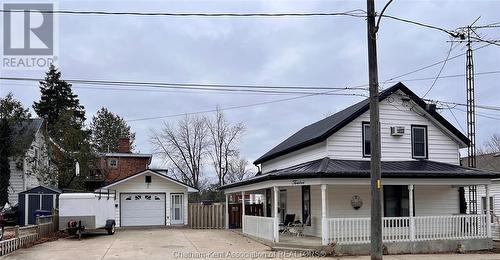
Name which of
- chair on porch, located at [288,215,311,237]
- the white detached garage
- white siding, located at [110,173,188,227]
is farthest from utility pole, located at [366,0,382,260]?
white siding, located at [110,173,188,227]

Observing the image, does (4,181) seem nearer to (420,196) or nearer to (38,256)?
(38,256)

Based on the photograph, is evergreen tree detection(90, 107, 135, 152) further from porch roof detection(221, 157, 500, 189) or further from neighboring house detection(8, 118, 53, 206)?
porch roof detection(221, 157, 500, 189)

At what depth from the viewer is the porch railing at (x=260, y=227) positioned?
19484 mm

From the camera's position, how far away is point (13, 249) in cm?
1753

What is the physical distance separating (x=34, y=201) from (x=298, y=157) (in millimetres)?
15393

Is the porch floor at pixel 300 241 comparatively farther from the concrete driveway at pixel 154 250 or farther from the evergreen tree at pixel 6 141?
the evergreen tree at pixel 6 141

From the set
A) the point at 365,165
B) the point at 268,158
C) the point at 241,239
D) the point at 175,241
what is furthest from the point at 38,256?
the point at 268,158

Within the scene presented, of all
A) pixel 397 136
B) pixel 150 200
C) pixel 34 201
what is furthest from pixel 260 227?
pixel 34 201

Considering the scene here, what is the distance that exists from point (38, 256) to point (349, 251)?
1004 cm

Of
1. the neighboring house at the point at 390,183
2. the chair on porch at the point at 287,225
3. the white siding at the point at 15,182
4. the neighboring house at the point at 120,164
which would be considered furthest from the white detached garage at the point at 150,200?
the chair on porch at the point at 287,225

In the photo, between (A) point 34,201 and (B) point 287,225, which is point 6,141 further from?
(B) point 287,225

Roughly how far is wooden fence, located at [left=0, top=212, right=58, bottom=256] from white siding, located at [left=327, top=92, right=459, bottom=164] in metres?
11.9

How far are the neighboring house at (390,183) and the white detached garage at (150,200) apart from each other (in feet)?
28.9

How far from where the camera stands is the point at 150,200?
31859 millimetres
